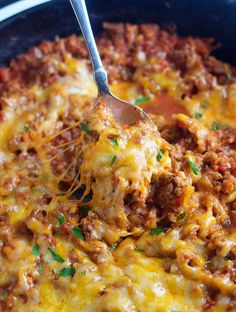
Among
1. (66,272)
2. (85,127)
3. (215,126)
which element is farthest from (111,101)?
(66,272)

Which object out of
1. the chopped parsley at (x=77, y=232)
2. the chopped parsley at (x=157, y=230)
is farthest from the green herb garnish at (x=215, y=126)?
the chopped parsley at (x=77, y=232)

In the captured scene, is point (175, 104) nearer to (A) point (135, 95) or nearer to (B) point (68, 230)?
(A) point (135, 95)

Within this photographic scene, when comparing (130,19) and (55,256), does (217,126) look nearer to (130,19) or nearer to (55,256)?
(130,19)

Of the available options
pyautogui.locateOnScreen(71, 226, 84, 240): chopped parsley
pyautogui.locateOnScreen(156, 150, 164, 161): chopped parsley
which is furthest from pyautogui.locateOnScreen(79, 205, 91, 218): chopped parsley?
pyautogui.locateOnScreen(156, 150, 164, 161): chopped parsley

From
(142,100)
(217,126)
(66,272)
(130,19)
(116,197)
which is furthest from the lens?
(130,19)

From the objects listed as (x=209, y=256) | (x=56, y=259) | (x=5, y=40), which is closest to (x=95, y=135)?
(x=56, y=259)

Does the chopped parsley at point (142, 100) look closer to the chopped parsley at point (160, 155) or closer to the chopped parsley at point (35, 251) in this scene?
the chopped parsley at point (160, 155)
